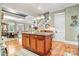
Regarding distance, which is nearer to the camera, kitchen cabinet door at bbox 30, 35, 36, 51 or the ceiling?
the ceiling

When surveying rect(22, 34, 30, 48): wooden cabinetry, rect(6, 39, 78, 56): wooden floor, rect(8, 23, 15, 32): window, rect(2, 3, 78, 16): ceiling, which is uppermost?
rect(2, 3, 78, 16): ceiling

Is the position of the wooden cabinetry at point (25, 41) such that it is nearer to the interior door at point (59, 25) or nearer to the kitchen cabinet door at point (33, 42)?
the kitchen cabinet door at point (33, 42)

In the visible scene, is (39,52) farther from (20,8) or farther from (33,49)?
(20,8)

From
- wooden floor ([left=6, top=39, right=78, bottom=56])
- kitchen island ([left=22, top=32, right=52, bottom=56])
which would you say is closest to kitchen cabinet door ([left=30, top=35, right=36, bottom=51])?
kitchen island ([left=22, top=32, right=52, bottom=56])

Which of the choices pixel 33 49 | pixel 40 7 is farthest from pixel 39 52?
pixel 40 7

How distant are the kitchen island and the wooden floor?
0.09m

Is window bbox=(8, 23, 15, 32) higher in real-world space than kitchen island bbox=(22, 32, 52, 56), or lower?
higher

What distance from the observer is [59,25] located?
1.78 m

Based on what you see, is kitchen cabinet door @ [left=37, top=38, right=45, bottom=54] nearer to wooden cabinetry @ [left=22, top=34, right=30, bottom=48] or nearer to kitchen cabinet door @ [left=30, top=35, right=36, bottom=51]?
kitchen cabinet door @ [left=30, top=35, right=36, bottom=51]

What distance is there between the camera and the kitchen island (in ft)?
5.86

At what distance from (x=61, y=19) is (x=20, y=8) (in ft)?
2.53

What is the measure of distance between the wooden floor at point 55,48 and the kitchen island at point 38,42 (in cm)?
9

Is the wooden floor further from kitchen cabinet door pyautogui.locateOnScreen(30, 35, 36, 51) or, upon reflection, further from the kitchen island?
kitchen cabinet door pyautogui.locateOnScreen(30, 35, 36, 51)

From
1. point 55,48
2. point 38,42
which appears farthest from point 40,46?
point 55,48
